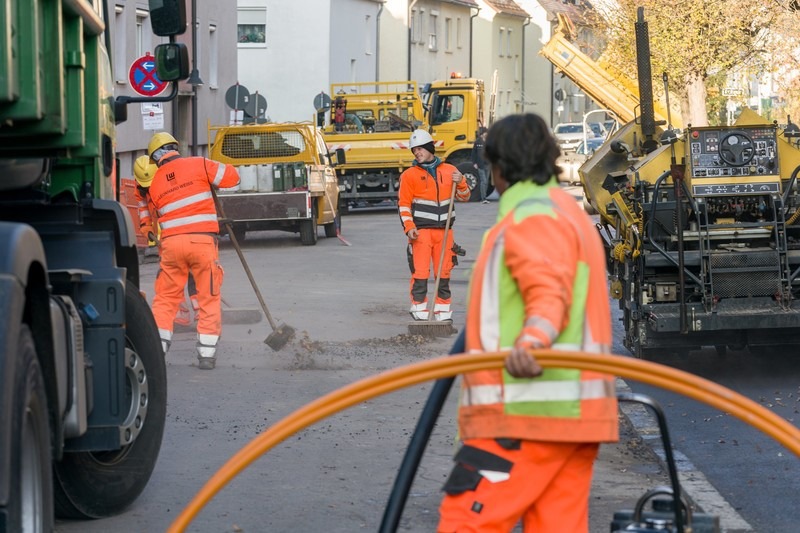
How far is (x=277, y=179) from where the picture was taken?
76.9ft

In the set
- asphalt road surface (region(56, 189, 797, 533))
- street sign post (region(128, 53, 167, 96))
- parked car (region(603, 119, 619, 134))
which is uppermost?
street sign post (region(128, 53, 167, 96))

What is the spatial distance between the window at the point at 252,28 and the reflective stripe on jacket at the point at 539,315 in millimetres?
44110

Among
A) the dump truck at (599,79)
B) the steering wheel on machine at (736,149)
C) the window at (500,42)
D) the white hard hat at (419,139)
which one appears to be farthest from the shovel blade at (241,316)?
the window at (500,42)

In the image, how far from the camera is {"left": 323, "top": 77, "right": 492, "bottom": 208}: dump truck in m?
30.9

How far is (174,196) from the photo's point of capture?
11.1 metres

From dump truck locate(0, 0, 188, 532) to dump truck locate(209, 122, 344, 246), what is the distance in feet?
53.7

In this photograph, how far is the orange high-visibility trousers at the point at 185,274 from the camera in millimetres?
11141

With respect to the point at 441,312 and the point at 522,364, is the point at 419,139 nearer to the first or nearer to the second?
the point at 441,312

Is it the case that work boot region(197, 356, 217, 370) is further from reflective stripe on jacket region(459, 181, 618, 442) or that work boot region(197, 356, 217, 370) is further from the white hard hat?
reflective stripe on jacket region(459, 181, 618, 442)

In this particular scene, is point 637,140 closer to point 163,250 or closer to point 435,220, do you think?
point 435,220

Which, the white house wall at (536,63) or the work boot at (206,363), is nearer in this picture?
the work boot at (206,363)

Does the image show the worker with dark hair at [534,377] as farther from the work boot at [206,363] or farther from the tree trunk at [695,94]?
the tree trunk at [695,94]

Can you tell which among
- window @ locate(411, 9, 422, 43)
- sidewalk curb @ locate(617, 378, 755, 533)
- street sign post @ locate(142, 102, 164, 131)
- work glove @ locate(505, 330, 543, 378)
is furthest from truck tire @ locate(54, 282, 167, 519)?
window @ locate(411, 9, 422, 43)

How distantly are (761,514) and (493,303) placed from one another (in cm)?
297
